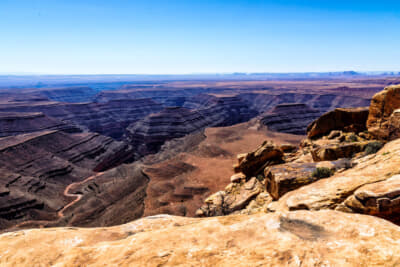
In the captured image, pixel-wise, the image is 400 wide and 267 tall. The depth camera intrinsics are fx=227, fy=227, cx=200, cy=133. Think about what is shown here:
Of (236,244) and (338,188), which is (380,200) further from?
(236,244)

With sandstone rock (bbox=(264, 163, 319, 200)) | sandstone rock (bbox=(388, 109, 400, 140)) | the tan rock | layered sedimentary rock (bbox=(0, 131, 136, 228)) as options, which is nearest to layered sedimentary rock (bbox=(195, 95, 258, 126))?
layered sedimentary rock (bbox=(0, 131, 136, 228))

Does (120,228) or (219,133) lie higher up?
(120,228)

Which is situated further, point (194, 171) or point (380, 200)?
point (194, 171)

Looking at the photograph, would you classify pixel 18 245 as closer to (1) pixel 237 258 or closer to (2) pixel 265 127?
(1) pixel 237 258

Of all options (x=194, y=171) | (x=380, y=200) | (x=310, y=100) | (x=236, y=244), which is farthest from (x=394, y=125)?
(x=310, y=100)

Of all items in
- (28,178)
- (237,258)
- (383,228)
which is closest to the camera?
(237,258)

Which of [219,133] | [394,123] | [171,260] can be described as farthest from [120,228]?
[219,133]

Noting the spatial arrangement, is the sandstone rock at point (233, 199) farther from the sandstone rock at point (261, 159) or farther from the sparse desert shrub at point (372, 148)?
the sparse desert shrub at point (372, 148)
